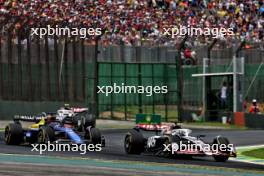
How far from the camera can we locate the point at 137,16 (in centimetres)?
3462

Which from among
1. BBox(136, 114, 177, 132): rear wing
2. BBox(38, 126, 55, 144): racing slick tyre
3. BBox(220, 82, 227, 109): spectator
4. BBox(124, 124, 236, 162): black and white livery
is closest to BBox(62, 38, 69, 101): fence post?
BBox(220, 82, 227, 109): spectator

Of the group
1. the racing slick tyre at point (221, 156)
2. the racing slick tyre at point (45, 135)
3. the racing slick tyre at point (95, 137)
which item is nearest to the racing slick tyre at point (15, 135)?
the racing slick tyre at point (45, 135)

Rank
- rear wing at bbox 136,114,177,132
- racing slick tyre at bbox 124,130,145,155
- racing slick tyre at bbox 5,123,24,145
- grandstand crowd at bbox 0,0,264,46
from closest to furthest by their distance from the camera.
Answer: rear wing at bbox 136,114,177,132 → racing slick tyre at bbox 124,130,145,155 → racing slick tyre at bbox 5,123,24,145 → grandstand crowd at bbox 0,0,264,46

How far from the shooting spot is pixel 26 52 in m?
31.7

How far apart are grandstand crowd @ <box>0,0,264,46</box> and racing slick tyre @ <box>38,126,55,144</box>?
1282cm

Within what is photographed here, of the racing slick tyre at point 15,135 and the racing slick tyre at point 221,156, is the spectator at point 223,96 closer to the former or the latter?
the racing slick tyre at point 15,135

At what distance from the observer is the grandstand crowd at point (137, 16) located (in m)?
31.1

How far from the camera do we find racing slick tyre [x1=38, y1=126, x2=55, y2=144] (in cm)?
1811

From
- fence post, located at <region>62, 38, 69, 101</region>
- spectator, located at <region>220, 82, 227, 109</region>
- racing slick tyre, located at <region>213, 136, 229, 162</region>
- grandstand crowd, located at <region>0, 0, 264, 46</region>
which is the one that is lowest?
racing slick tyre, located at <region>213, 136, 229, 162</region>

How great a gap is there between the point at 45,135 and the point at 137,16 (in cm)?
1714

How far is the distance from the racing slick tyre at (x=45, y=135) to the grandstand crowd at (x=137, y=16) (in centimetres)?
1282

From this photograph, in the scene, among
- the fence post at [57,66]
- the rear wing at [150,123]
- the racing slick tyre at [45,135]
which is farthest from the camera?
the fence post at [57,66]

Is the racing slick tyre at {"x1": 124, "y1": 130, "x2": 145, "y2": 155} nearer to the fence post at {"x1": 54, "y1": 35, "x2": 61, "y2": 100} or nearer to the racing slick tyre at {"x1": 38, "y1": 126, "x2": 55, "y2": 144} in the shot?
the racing slick tyre at {"x1": 38, "y1": 126, "x2": 55, "y2": 144}

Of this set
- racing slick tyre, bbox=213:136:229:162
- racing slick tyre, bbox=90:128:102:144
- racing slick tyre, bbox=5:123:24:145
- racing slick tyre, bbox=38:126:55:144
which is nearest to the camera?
racing slick tyre, bbox=213:136:229:162
